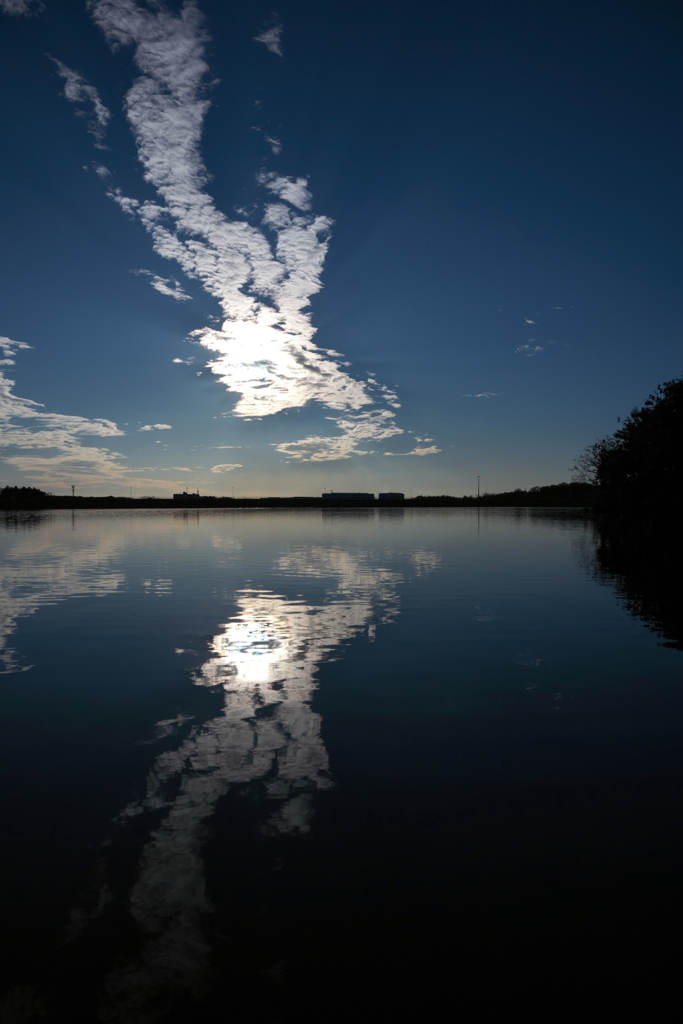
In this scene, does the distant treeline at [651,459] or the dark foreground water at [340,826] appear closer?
the dark foreground water at [340,826]

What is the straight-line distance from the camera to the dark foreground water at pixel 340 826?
162 inches

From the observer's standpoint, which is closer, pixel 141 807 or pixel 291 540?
pixel 141 807

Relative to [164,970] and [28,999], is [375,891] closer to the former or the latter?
[164,970]

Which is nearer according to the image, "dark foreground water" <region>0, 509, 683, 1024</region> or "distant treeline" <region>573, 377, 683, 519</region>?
"dark foreground water" <region>0, 509, 683, 1024</region>

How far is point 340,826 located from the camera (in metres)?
6.00

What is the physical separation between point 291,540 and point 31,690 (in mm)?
38874

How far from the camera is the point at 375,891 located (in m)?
4.98

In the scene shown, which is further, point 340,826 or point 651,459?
point 651,459

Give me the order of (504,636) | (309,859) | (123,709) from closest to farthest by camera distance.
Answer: (309,859) → (123,709) → (504,636)

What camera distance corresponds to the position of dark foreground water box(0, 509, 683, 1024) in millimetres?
4105

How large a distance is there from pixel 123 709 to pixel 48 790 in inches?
110

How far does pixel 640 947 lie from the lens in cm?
439

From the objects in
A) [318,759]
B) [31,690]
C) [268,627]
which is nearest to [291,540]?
[268,627]

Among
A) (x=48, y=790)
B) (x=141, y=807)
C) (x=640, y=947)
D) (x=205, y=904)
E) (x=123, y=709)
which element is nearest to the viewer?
(x=640, y=947)
